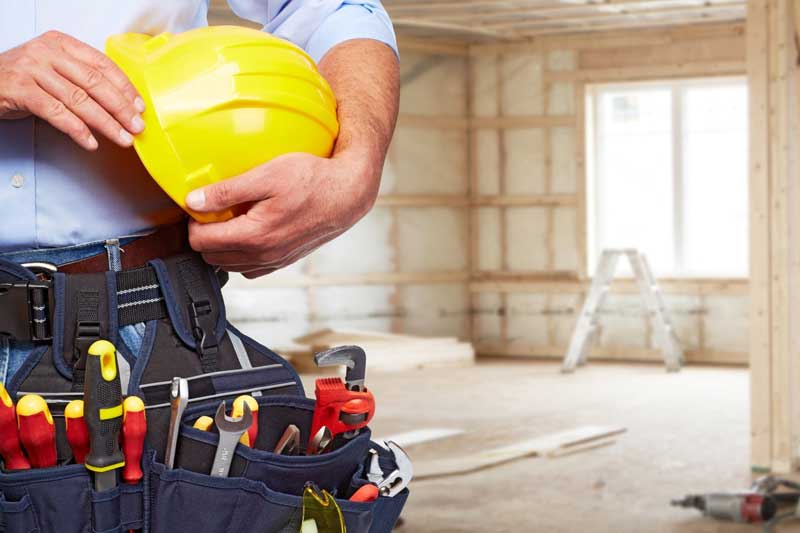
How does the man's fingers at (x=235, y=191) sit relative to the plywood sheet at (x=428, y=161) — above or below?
below

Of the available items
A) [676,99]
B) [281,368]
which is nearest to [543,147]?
[676,99]

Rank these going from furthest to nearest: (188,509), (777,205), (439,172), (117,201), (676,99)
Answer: (439,172)
(676,99)
(777,205)
(117,201)
(188,509)

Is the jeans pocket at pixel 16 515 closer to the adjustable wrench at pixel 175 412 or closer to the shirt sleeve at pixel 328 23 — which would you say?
the adjustable wrench at pixel 175 412

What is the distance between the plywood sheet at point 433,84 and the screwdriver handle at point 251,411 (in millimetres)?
10747

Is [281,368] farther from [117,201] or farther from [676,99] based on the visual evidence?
[676,99]

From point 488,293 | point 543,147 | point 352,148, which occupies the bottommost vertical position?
point 488,293

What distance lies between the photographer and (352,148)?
1.27 m

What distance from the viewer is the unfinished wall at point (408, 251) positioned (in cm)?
1159

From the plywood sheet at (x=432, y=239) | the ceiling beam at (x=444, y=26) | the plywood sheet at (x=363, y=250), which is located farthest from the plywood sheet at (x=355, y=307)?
the ceiling beam at (x=444, y=26)

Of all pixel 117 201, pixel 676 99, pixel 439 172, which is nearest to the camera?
pixel 117 201

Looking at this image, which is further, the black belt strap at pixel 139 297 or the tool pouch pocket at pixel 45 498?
the black belt strap at pixel 139 297

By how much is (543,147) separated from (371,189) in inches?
430

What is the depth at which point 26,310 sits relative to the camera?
1227mm

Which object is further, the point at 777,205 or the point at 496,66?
the point at 496,66
